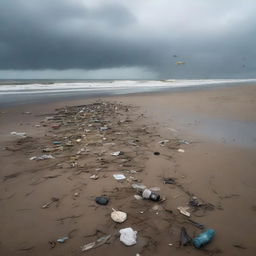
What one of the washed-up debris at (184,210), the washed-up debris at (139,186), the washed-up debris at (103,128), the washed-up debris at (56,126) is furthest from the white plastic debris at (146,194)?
the washed-up debris at (56,126)

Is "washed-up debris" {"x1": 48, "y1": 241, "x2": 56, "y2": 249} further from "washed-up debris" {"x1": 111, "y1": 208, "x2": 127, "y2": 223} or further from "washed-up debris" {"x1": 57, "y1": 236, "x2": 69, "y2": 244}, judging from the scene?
"washed-up debris" {"x1": 111, "y1": 208, "x2": 127, "y2": 223}

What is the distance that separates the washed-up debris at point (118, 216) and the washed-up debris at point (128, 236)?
0.14 m

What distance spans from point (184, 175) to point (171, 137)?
6.52 ft

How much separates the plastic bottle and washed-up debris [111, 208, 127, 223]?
2.41 ft

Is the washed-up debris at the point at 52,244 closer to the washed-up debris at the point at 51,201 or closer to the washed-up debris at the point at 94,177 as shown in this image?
the washed-up debris at the point at 51,201

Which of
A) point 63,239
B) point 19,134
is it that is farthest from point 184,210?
point 19,134

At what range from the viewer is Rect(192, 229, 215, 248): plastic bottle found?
176 cm

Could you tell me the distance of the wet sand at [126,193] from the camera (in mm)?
1810

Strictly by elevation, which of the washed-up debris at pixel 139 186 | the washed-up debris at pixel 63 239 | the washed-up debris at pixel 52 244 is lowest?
the washed-up debris at pixel 52 244

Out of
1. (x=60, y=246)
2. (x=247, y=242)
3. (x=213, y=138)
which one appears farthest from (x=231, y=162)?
(x=60, y=246)

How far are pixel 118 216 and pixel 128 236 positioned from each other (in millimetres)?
298

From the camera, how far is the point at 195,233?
1.90m

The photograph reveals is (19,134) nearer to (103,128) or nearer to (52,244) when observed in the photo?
(103,128)

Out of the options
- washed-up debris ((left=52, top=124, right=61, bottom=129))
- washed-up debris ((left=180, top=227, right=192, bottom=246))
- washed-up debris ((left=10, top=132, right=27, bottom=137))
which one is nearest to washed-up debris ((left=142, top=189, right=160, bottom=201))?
washed-up debris ((left=180, top=227, right=192, bottom=246))
